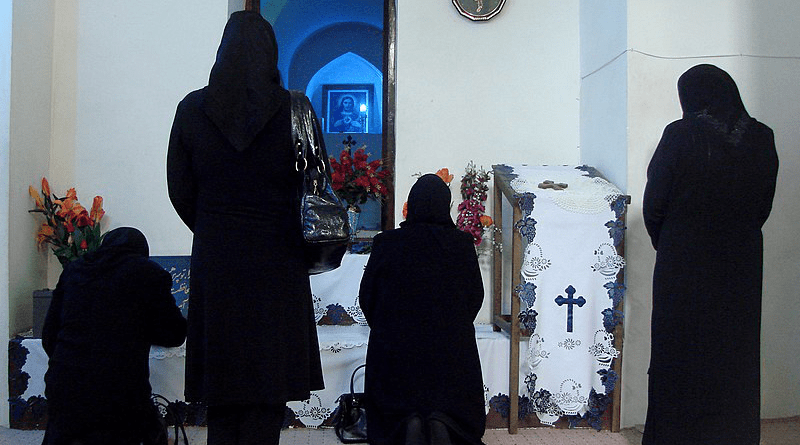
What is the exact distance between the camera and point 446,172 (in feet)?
13.2

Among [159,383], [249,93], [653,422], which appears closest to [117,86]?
[159,383]

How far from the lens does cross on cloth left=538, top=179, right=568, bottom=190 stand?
378 centimetres

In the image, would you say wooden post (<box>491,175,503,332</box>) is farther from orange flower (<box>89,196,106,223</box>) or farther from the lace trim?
orange flower (<box>89,196,106,223</box>)

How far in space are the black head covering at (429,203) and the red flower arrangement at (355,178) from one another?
1.30 metres

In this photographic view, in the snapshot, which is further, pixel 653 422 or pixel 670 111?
pixel 670 111

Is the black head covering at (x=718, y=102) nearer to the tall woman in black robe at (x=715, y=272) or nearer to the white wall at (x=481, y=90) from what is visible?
the tall woman in black robe at (x=715, y=272)

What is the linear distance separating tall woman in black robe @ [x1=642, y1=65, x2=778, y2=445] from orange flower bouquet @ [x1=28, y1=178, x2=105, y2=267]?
3.02 meters

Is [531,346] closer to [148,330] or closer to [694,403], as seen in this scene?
[694,403]

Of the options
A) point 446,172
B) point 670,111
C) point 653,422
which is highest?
point 670,111

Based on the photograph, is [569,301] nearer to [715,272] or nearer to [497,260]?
[497,260]


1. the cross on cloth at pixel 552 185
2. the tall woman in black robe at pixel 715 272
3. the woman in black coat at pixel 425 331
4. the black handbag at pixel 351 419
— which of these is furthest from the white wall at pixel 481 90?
the tall woman in black robe at pixel 715 272

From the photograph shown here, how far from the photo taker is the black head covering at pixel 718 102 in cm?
257

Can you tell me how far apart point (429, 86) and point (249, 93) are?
272 cm

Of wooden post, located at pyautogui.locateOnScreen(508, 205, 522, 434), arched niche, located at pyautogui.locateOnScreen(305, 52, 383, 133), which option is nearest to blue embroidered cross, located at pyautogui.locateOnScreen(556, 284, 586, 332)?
wooden post, located at pyautogui.locateOnScreen(508, 205, 522, 434)
